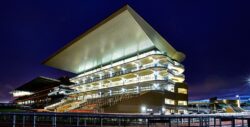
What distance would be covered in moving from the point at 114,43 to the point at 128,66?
8.28 metres

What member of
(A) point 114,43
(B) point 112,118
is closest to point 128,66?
(A) point 114,43

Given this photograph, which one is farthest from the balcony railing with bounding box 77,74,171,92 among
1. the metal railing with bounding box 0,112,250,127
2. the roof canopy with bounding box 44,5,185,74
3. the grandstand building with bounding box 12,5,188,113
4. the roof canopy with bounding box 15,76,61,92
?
the roof canopy with bounding box 15,76,61,92

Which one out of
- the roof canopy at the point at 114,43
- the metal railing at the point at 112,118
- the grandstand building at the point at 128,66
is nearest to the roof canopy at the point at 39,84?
the roof canopy at the point at 114,43

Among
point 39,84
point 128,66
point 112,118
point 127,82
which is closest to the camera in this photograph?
point 112,118

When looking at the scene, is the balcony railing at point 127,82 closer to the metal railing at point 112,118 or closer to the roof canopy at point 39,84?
the metal railing at point 112,118

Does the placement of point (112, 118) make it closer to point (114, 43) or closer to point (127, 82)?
point (114, 43)

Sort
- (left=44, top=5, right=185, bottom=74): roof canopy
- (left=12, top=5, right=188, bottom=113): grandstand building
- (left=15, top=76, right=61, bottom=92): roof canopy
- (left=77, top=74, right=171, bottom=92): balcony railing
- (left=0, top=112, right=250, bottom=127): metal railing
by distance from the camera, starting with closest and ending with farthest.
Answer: (left=0, top=112, right=250, bottom=127): metal railing
(left=12, top=5, right=188, bottom=113): grandstand building
(left=44, top=5, right=185, bottom=74): roof canopy
(left=77, top=74, right=171, bottom=92): balcony railing
(left=15, top=76, right=61, bottom=92): roof canopy

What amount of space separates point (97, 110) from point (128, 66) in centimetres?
2165

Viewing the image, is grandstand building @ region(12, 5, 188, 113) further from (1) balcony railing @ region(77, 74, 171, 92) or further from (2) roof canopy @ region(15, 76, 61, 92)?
(2) roof canopy @ region(15, 76, 61, 92)

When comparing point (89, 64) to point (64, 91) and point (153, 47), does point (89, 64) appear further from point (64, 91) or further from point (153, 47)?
point (153, 47)

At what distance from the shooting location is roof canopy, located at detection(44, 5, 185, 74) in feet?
167

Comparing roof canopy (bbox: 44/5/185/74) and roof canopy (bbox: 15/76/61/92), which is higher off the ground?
roof canopy (bbox: 44/5/185/74)

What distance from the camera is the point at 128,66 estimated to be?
6675 cm

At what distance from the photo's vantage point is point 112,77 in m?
68.9
